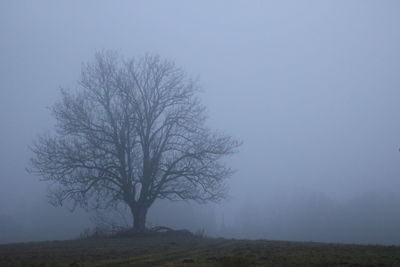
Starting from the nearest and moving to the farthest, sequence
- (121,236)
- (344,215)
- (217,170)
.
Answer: (121,236), (217,170), (344,215)

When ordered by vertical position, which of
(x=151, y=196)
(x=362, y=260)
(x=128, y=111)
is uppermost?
(x=128, y=111)

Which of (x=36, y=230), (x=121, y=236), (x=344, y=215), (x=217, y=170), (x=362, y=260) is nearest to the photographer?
(x=362, y=260)

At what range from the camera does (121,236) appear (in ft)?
71.4

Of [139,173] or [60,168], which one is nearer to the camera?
[60,168]

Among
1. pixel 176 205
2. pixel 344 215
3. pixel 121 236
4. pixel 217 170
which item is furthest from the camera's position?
pixel 344 215

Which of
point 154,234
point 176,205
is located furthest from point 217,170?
point 176,205

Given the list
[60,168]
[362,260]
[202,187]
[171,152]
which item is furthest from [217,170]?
[362,260]

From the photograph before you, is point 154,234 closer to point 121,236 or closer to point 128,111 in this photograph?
point 121,236

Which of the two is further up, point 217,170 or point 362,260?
point 217,170

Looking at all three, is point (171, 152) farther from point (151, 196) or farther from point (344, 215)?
point (344, 215)

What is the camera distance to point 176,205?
47531 millimetres

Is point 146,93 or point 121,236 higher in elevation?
point 146,93

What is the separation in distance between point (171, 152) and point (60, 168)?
6.37m

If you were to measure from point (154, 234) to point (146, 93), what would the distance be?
27.8 ft
